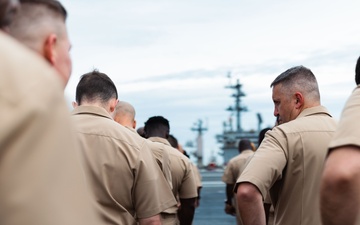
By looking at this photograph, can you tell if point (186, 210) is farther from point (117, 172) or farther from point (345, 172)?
point (345, 172)

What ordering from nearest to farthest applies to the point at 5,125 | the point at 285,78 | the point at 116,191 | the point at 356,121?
the point at 5,125
the point at 356,121
the point at 116,191
the point at 285,78

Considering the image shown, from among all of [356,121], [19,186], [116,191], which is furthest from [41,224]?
[116,191]

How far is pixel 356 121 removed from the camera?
9.69 feet

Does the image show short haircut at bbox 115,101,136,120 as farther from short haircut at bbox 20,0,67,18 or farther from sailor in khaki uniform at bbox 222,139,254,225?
sailor in khaki uniform at bbox 222,139,254,225

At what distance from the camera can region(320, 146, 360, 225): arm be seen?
2.90m

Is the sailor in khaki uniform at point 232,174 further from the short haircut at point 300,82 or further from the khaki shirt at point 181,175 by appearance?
the short haircut at point 300,82

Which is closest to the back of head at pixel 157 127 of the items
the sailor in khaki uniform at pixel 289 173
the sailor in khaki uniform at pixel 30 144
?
the sailor in khaki uniform at pixel 289 173

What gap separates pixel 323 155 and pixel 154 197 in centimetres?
107

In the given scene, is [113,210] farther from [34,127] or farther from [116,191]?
[34,127]

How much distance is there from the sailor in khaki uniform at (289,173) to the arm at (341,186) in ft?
4.00

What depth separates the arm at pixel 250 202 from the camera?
4.39m

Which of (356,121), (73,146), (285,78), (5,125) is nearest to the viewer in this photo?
(5,125)

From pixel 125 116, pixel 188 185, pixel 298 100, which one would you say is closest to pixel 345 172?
pixel 298 100

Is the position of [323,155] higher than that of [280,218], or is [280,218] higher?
[323,155]
